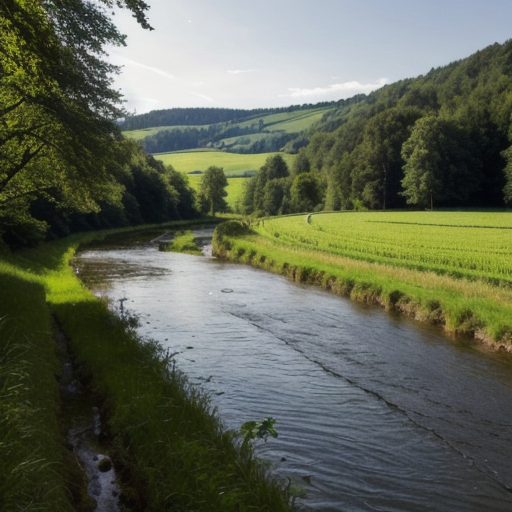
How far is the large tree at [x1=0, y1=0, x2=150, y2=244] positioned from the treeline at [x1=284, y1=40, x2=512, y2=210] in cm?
6717

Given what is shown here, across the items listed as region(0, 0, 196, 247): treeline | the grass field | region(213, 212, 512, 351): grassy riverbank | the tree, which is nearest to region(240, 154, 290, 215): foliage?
the tree

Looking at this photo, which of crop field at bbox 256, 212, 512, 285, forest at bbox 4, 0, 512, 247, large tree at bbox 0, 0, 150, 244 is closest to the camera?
large tree at bbox 0, 0, 150, 244

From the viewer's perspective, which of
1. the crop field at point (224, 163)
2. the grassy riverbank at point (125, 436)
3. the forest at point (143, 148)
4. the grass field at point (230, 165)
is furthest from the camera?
the crop field at point (224, 163)

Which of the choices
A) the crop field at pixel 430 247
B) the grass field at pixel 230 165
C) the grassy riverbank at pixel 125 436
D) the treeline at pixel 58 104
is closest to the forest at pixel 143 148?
the treeline at pixel 58 104

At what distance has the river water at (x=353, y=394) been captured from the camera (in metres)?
7.75

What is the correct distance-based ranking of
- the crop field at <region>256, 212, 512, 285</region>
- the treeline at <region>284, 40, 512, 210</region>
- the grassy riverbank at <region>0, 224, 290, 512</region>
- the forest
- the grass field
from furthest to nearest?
1. the grass field
2. the treeline at <region>284, 40, 512, 210</region>
3. the crop field at <region>256, 212, 512, 285</region>
4. the forest
5. the grassy riverbank at <region>0, 224, 290, 512</region>

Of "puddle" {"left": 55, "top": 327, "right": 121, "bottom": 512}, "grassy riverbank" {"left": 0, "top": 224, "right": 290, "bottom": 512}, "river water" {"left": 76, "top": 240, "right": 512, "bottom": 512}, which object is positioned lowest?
"river water" {"left": 76, "top": 240, "right": 512, "bottom": 512}

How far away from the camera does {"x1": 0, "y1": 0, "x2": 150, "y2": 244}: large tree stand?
12188 millimetres

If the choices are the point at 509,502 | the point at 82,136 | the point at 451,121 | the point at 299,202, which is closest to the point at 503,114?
the point at 451,121

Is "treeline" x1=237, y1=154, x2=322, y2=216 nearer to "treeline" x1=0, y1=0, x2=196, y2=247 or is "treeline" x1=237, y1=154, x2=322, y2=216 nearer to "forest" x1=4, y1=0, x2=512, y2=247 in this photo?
"forest" x1=4, y1=0, x2=512, y2=247

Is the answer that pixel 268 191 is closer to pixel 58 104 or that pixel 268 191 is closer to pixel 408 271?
pixel 408 271

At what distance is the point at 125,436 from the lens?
813 cm

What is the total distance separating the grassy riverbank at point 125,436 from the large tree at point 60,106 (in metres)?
5.99

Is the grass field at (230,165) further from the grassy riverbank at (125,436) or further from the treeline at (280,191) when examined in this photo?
the grassy riverbank at (125,436)
